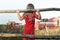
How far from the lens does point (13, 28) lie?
7273 mm

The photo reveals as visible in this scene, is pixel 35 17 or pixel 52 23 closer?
pixel 35 17

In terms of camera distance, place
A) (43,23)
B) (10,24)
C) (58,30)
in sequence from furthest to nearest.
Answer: (43,23), (58,30), (10,24)

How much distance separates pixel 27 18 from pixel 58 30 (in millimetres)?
3819

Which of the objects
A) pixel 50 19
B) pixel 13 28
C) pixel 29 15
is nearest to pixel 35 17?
pixel 29 15

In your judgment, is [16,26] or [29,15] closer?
[29,15]

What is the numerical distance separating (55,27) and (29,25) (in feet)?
13.7

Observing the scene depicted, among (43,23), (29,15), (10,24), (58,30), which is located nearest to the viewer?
(29,15)

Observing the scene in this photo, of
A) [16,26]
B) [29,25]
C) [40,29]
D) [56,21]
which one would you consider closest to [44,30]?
[40,29]

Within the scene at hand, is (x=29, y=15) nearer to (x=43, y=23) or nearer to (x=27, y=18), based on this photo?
(x=27, y=18)

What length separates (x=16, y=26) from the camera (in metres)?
7.54

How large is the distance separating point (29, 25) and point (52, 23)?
4.56 m

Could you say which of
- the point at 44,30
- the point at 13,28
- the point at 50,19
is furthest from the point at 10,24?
the point at 50,19

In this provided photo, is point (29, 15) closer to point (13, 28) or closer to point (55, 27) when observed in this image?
point (13, 28)

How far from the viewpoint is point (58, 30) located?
27.4 feet
